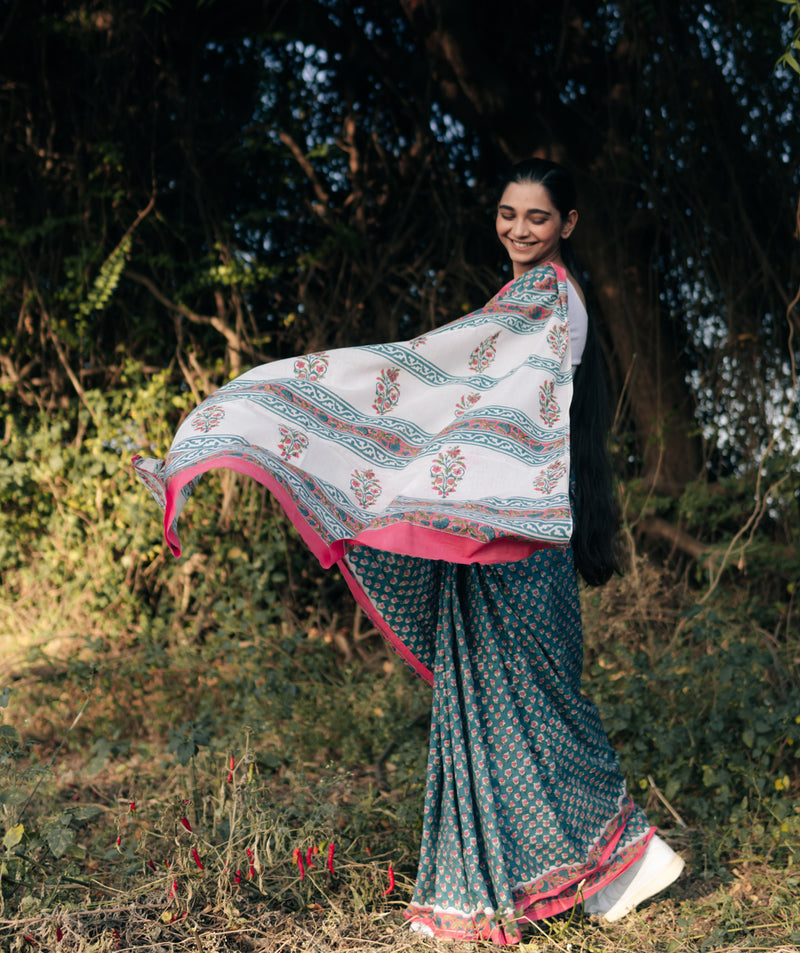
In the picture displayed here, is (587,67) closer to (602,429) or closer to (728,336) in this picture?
(728,336)

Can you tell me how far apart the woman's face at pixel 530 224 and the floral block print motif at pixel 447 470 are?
58 cm

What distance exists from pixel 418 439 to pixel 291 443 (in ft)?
1.00

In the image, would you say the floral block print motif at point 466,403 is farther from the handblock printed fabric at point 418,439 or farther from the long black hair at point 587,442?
the long black hair at point 587,442

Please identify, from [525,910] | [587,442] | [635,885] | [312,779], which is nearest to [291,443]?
[587,442]

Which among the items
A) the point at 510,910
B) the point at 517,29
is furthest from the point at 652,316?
the point at 510,910

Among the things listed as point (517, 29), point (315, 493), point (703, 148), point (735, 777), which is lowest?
point (735, 777)

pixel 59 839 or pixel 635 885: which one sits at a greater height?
pixel 59 839

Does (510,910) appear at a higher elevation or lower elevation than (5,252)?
lower

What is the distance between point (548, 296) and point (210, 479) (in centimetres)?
255

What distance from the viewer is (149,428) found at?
446 centimetres

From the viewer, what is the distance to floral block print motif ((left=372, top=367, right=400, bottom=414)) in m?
2.17

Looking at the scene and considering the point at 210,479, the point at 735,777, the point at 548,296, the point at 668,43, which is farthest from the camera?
the point at 210,479

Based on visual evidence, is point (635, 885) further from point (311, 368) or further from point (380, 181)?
point (380, 181)

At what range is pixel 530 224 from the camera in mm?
2213
